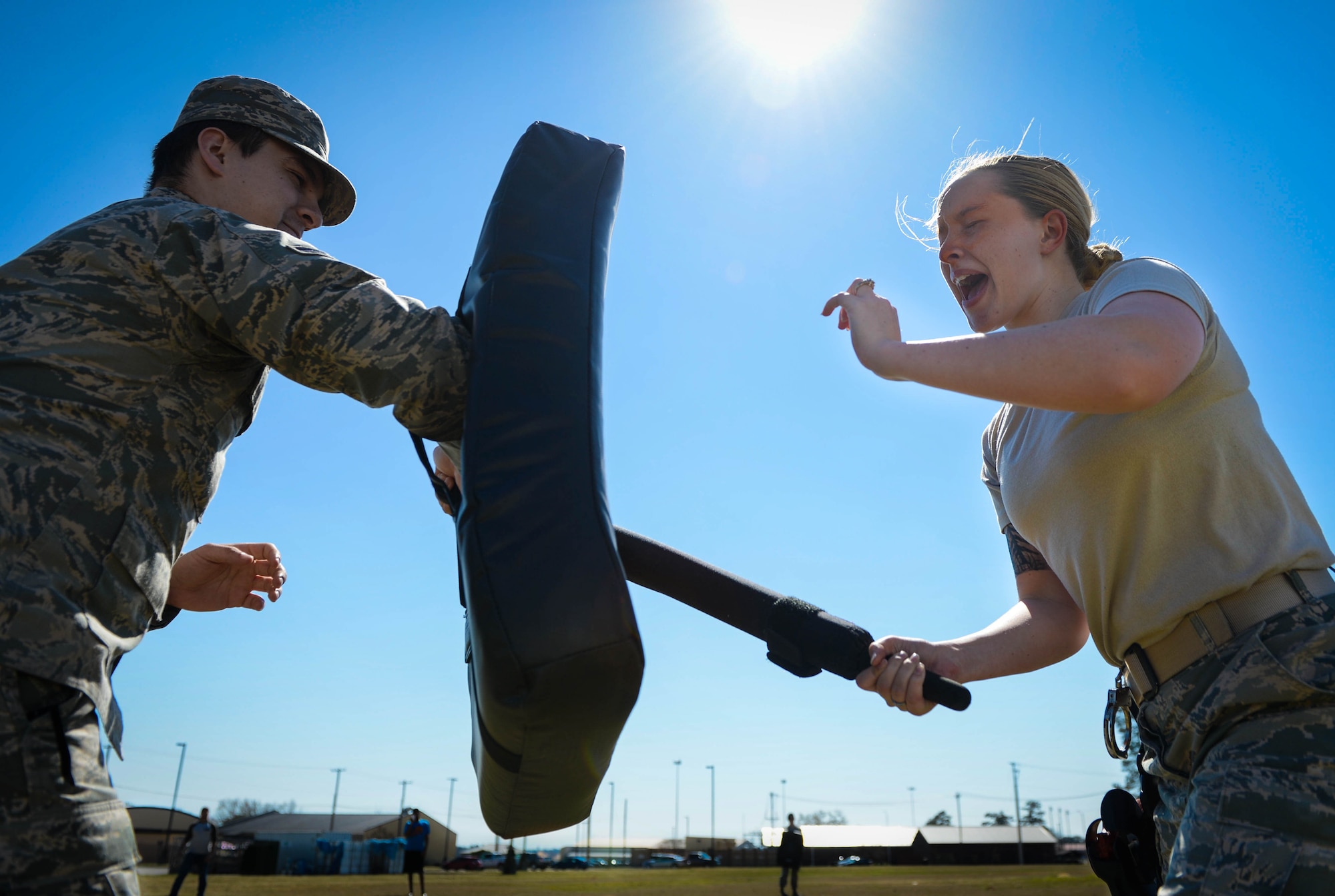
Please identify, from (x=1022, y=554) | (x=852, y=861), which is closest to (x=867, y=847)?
(x=852, y=861)

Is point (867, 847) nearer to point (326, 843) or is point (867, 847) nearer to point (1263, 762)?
point (326, 843)

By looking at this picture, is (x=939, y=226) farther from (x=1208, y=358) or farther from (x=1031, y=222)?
(x=1208, y=358)

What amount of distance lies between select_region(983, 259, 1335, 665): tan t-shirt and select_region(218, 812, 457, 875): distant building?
15006mm

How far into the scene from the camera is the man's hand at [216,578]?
8.07 feet

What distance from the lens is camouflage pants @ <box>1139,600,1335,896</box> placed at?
144 cm

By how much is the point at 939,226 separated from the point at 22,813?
279 cm

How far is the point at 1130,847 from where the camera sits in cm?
222

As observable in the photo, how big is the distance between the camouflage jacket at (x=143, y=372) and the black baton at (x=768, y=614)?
0.58m

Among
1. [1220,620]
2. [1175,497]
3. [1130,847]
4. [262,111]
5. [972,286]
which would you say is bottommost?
[1130,847]

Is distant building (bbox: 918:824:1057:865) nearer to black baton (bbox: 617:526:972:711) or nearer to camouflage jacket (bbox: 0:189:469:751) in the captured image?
black baton (bbox: 617:526:972:711)

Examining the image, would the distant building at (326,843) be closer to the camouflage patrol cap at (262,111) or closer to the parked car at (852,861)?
the camouflage patrol cap at (262,111)

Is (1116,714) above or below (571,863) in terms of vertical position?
above

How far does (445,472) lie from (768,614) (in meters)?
0.91

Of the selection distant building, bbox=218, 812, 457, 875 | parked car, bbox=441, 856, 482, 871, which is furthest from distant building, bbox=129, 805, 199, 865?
parked car, bbox=441, 856, 482, 871
